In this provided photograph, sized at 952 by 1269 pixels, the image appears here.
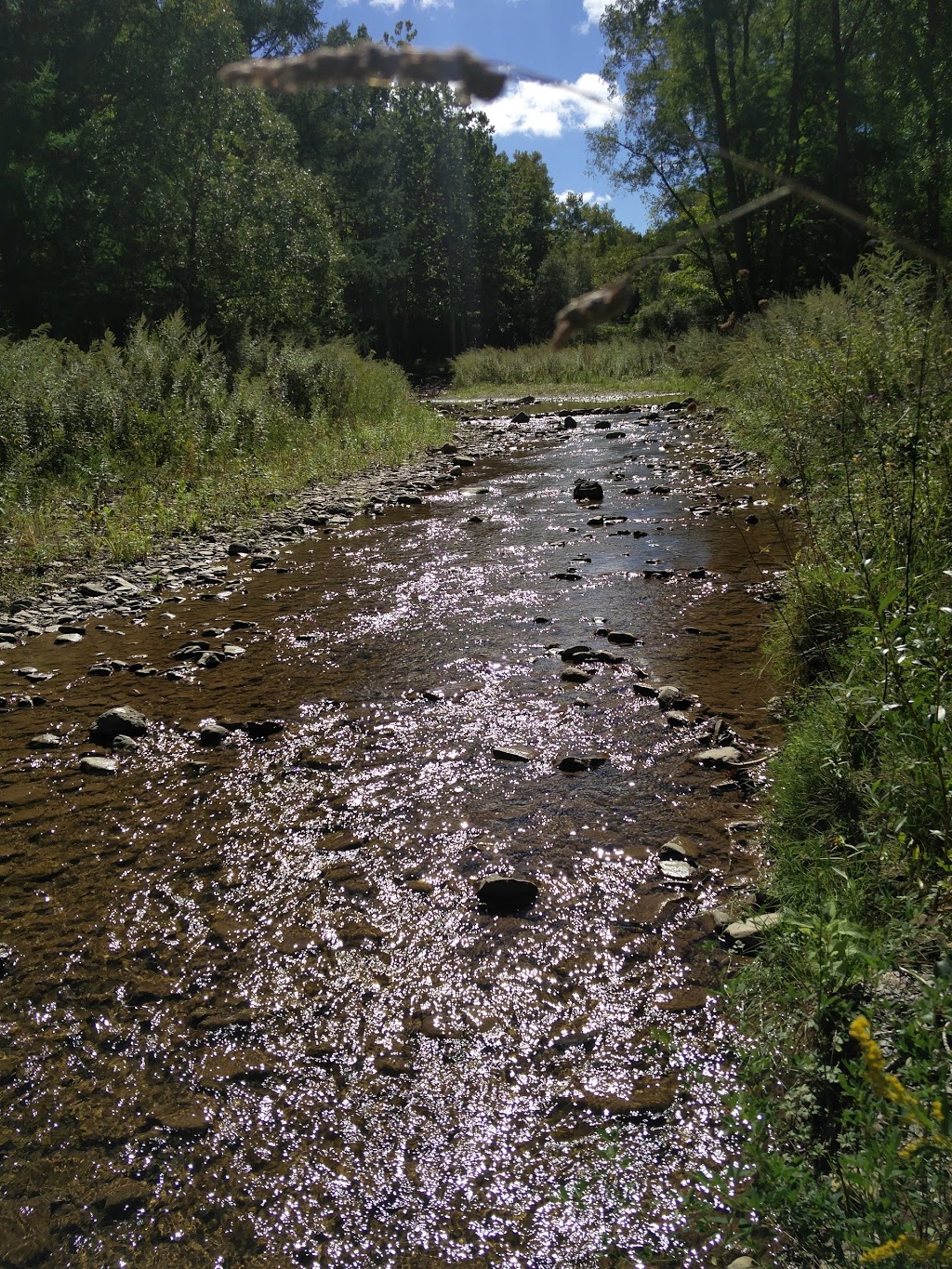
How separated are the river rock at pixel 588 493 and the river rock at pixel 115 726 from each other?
7.36 metres

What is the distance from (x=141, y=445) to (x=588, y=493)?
5.75 metres

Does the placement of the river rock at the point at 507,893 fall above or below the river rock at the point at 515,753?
below

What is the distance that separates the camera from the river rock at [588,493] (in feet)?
36.0

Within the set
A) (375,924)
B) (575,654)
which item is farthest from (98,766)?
(575,654)

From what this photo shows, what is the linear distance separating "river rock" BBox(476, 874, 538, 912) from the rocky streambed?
0.01 meters

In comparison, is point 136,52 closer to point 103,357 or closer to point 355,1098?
point 103,357

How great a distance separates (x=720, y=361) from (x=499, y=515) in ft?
47.7

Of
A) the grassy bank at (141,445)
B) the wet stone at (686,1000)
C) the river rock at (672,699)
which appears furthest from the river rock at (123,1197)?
the grassy bank at (141,445)

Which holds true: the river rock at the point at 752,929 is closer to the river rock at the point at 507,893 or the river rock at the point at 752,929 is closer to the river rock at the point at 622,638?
the river rock at the point at 507,893

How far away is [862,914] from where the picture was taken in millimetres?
2484

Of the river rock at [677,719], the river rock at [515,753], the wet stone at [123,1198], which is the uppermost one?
the river rock at [677,719]

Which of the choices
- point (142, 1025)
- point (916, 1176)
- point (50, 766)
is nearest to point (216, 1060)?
point (142, 1025)

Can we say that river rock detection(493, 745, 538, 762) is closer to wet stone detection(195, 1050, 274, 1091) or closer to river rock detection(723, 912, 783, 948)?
river rock detection(723, 912, 783, 948)

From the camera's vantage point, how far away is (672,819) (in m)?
3.58
